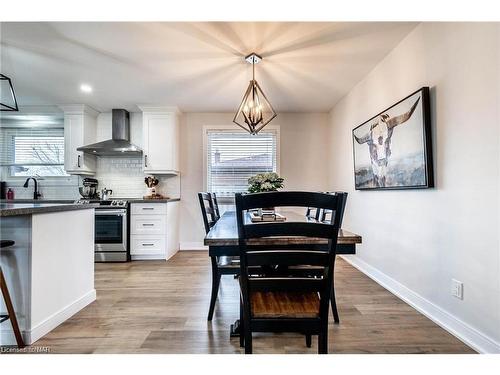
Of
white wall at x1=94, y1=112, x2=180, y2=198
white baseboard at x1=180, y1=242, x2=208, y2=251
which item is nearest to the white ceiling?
white wall at x1=94, y1=112, x2=180, y2=198

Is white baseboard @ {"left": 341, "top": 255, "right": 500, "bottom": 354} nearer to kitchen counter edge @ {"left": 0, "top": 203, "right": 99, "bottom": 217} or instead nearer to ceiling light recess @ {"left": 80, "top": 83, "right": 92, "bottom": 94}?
kitchen counter edge @ {"left": 0, "top": 203, "right": 99, "bottom": 217}

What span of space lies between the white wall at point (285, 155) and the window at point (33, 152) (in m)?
2.15

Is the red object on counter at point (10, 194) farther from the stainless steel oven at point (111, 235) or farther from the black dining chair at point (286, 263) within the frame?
the black dining chair at point (286, 263)

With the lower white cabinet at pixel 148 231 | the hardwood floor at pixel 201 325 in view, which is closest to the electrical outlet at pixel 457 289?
the hardwood floor at pixel 201 325

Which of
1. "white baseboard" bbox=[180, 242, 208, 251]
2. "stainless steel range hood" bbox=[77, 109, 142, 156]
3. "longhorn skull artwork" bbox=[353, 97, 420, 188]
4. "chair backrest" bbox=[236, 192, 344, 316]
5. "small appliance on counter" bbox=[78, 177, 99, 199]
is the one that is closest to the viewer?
"chair backrest" bbox=[236, 192, 344, 316]

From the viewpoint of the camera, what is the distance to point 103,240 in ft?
12.5

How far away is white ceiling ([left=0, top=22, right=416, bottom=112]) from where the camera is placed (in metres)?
2.25

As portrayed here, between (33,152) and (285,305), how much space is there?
518cm

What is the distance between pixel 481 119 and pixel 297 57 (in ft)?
5.69

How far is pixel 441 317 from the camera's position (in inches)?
75.4

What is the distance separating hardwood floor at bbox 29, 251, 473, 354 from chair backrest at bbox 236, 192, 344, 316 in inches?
27.6

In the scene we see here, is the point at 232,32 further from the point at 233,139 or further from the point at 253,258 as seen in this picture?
the point at 233,139

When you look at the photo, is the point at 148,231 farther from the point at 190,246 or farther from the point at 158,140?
the point at 158,140
